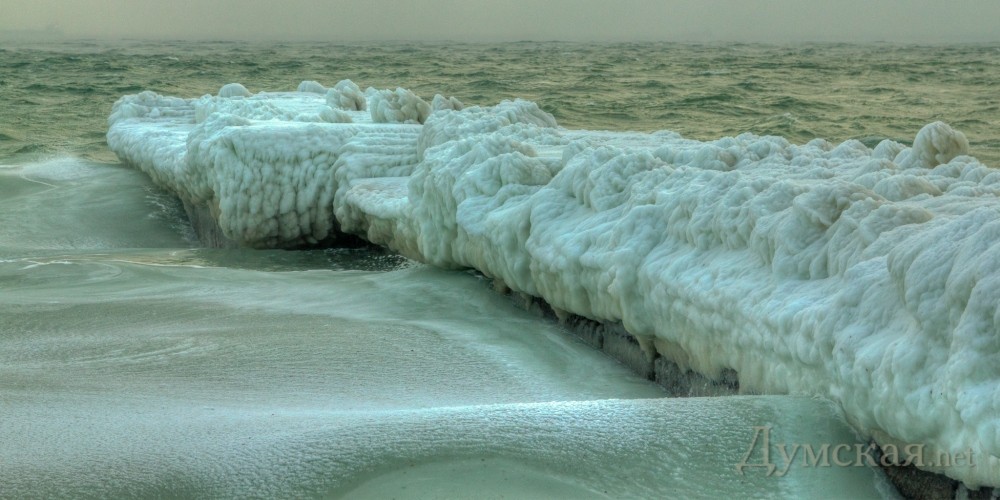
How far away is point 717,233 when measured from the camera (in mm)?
2643

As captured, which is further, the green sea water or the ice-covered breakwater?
the green sea water

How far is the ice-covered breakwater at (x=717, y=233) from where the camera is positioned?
5.81ft

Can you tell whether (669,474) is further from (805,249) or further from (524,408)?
(805,249)

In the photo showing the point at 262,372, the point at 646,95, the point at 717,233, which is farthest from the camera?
the point at 646,95

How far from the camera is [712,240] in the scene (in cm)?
267

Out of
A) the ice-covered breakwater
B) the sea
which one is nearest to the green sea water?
the sea

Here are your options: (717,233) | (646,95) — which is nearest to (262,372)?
(717,233)

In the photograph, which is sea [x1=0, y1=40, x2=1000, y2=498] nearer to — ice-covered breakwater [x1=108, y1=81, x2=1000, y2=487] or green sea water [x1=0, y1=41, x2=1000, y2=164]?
ice-covered breakwater [x1=108, y1=81, x2=1000, y2=487]

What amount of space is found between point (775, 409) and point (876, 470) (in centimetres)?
24

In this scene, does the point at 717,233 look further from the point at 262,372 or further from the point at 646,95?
the point at 646,95

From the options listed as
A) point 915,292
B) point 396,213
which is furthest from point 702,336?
point 396,213

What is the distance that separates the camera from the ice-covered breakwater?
177cm

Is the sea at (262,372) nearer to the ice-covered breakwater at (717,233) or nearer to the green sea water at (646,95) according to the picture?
the ice-covered breakwater at (717,233)

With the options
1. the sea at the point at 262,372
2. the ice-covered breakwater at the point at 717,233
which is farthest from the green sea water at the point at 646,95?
the ice-covered breakwater at the point at 717,233
